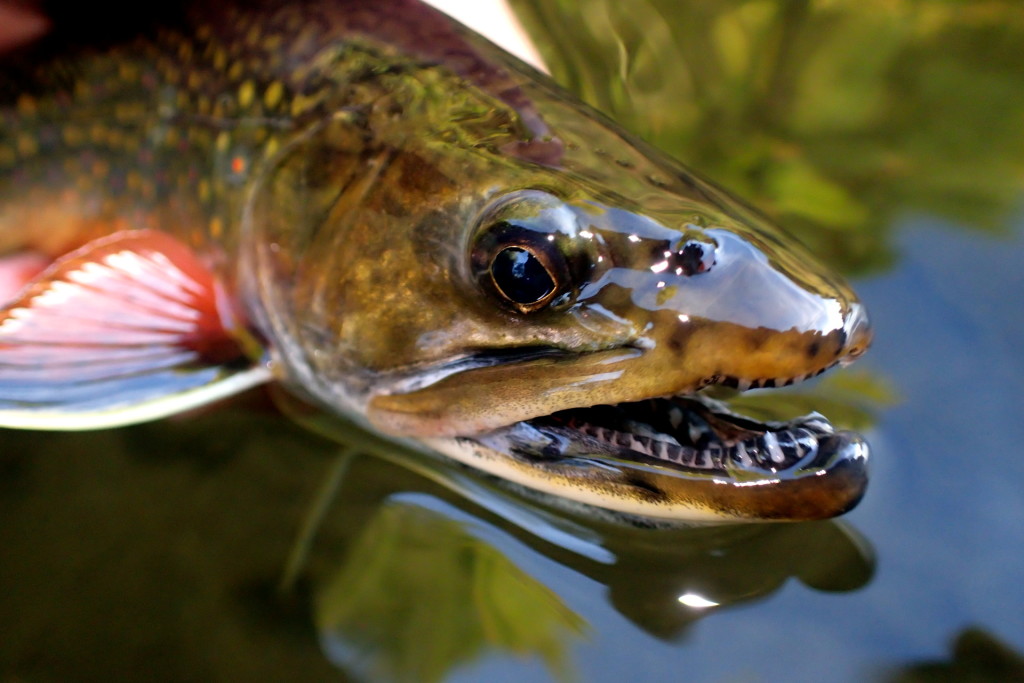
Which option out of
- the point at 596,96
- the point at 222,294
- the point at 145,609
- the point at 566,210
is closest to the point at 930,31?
the point at 596,96

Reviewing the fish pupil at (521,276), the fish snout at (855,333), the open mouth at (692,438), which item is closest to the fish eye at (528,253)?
the fish pupil at (521,276)

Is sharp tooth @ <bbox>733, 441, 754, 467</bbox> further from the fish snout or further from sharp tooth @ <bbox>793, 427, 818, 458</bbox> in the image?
the fish snout

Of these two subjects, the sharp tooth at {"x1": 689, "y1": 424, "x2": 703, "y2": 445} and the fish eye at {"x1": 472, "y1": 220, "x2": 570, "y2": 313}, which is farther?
the sharp tooth at {"x1": 689, "y1": 424, "x2": 703, "y2": 445}

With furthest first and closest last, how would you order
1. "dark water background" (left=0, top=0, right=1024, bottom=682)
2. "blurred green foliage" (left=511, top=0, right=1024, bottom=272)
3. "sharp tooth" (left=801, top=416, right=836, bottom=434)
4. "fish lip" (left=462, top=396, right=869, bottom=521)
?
"blurred green foliage" (left=511, top=0, right=1024, bottom=272)
"dark water background" (left=0, top=0, right=1024, bottom=682)
"sharp tooth" (left=801, top=416, right=836, bottom=434)
"fish lip" (left=462, top=396, right=869, bottom=521)

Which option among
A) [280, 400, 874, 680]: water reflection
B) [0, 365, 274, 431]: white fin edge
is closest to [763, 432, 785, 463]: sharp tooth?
[280, 400, 874, 680]: water reflection

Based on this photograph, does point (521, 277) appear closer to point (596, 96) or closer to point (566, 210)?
point (566, 210)

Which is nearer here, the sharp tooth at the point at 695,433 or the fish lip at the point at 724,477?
the fish lip at the point at 724,477

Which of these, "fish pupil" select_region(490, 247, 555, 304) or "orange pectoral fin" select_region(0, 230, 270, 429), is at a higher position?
"fish pupil" select_region(490, 247, 555, 304)

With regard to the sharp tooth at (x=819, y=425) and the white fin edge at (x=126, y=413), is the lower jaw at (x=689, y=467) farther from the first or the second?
the white fin edge at (x=126, y=413)
